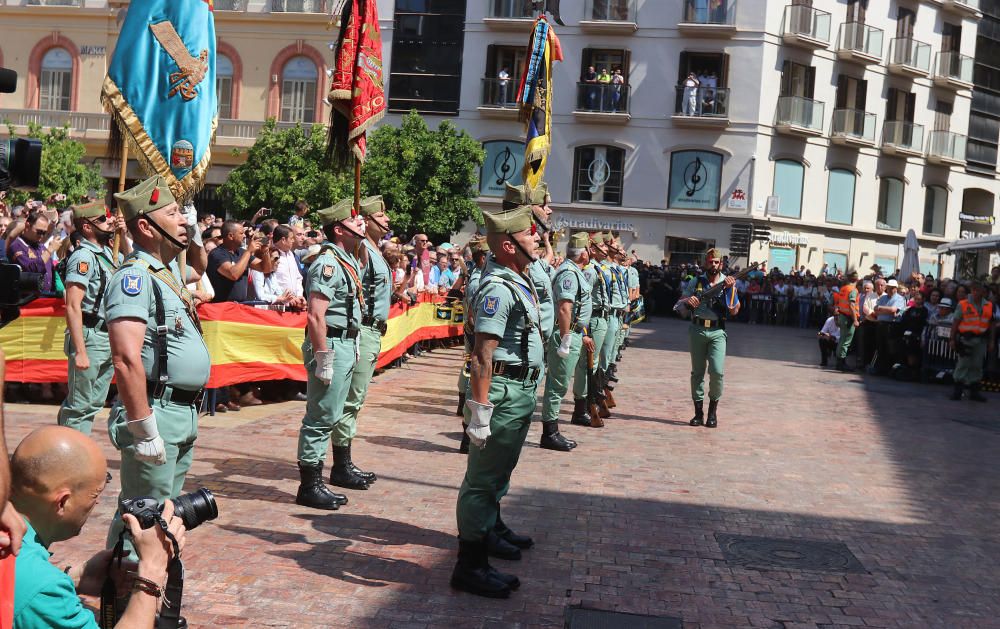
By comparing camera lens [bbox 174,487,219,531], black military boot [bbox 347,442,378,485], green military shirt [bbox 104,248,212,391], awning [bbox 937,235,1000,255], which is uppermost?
awning [bbox 937,235,1000,255]

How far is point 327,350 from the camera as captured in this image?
7.56 metres

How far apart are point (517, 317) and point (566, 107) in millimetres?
35710

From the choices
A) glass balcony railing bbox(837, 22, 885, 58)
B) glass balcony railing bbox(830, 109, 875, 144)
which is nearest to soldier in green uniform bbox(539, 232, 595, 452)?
glass balcony railing bbox(830, 109, 875, 144)

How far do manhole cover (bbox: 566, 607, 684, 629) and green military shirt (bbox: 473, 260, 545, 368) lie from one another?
139cm

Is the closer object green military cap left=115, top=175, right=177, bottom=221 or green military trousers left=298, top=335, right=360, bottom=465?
green military cap left=115, top=175, right=177, bottom=221

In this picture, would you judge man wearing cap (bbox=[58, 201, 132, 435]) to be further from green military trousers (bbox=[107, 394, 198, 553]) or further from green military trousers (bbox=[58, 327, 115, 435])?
green military trousers (bbox=[107, 394, 198, 553])

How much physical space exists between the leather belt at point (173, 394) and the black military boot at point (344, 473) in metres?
3.18

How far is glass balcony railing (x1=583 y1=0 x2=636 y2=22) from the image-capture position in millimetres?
40625

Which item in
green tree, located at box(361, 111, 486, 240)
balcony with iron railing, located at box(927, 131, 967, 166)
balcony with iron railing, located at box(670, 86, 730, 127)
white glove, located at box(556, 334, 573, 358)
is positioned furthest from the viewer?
balcony with iron railing, located at box(927, 131, 967, 166)

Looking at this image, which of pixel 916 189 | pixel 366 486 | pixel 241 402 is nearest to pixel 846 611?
pixel 366 486

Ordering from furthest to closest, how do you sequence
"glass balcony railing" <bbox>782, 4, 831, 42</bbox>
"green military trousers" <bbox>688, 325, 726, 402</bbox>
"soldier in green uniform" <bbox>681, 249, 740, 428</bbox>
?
"glass balcony railing" <bbox>782, 4, 831, 42</bbox>
"green military trousers" <bbox>688, 325, 726, 402</bbox>
"soldier in green uniform" <bbox>681, 249, 740, 428</bbox>

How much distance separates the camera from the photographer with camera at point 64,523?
9.39 feet

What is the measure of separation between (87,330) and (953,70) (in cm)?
4463

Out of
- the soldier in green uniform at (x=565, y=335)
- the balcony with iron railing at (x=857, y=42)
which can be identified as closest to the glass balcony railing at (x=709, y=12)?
the balcony with iron railing at (x=857, y=42)
